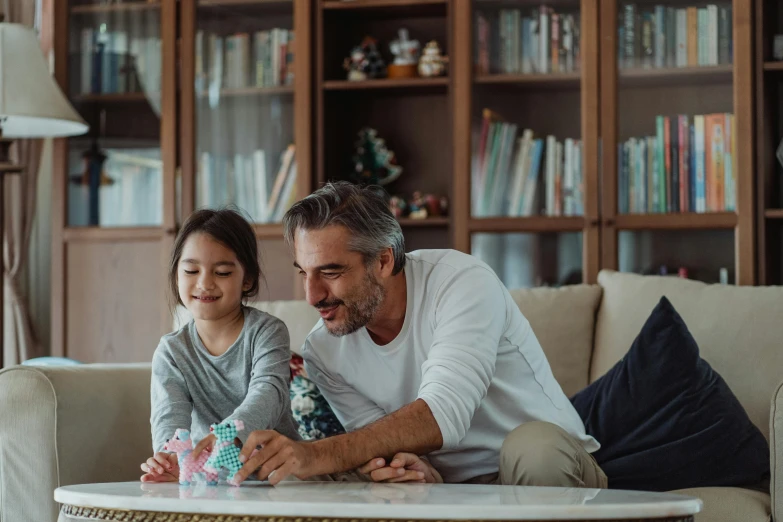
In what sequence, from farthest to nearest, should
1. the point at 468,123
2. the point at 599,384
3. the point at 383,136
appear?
the point at 383,136 < the point at 468,123 < the point at 599,384

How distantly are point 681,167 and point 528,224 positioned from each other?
1.54ft

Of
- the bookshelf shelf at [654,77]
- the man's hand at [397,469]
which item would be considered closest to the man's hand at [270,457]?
the man's hand at [397,469]

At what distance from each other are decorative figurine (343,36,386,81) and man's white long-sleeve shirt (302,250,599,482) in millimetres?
1390

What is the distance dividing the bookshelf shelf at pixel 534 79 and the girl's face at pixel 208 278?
1.38 metres

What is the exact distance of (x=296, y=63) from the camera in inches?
126

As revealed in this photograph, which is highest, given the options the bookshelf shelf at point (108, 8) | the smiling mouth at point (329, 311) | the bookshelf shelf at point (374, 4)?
the bookshelf shelf at point (108, 8)

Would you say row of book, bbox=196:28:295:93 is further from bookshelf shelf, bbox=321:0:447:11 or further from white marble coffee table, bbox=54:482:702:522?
white marble coffee table, bbox=54:482:702:522

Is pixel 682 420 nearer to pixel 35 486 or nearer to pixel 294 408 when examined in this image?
pixel 294 408

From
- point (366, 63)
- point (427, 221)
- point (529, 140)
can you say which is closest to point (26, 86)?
point (366, 63)

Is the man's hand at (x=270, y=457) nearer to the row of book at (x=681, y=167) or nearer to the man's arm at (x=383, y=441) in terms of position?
the man's arm at (x=383, y=441)

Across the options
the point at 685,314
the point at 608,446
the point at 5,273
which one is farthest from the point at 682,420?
the point at 5,273

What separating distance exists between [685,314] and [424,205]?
43.7 inches

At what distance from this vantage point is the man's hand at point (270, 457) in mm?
1453

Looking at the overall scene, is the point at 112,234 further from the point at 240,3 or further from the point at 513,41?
the point at 513,41
